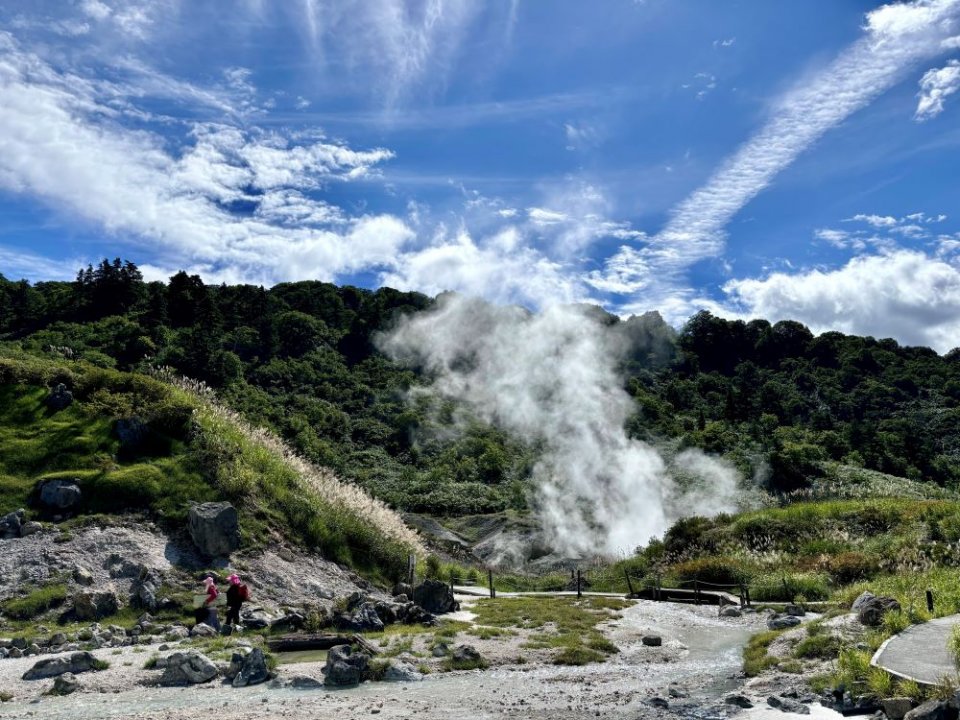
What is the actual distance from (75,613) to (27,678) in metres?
5.20

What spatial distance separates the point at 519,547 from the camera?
4425cm

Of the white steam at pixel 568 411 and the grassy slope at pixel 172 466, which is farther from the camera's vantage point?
the white steam at pixel 568 411

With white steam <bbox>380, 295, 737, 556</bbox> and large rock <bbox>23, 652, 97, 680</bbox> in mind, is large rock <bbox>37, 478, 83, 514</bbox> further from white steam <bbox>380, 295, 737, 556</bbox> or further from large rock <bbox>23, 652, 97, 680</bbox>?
white steam <bbox>380, 295, 737, 556</bbox>

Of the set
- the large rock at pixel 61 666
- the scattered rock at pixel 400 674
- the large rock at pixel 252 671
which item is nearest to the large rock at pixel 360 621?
the scattered rock at pixel 400 674

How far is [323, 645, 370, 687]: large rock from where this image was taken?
13.8m

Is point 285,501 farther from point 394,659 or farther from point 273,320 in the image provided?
point 273,320

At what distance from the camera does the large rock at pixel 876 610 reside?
16.1m

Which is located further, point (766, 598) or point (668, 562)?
point (668, 562)

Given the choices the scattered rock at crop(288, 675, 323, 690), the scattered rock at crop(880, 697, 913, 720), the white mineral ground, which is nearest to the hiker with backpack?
the white mineral ground

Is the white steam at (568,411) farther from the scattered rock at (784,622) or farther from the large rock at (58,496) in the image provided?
the large rock at (58,496)

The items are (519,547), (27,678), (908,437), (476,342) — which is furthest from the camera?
(476,342)

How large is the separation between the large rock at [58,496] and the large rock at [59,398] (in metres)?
5.31

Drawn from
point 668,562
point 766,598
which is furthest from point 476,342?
point 766,598

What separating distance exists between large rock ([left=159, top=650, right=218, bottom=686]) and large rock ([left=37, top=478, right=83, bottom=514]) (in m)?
10.8
